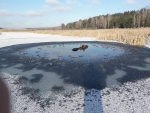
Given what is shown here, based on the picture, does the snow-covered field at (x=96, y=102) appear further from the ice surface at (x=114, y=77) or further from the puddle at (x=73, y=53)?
the puddle at (x=73, y=53)

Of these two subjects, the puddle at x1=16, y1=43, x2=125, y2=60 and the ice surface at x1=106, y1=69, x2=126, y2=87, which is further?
the puddle at x1=16, y1=43, x2=125, y2=60

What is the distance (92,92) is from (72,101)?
2.39 feet

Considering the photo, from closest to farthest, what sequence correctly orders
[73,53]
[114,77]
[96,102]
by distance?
[96,102], [114,77], [73,53]

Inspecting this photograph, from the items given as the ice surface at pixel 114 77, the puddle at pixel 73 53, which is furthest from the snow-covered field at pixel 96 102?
the puddle at pixel 73 53

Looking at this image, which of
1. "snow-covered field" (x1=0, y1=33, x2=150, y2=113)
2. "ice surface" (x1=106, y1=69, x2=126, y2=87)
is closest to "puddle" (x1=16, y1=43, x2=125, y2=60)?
"ice surface" (x1=106, y1=69, x2=126, y2=87)

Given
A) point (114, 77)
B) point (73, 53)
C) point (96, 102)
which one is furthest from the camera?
point (73, 53)

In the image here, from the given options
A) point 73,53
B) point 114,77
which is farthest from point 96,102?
point 73,53

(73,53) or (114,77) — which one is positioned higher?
(73,53)

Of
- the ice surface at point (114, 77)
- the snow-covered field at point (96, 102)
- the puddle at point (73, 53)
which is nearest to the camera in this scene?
the snow-covered field at point (96, 102)

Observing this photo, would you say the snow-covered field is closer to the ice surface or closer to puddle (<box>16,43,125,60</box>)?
the ice surface

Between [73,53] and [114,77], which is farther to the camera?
[73,53]

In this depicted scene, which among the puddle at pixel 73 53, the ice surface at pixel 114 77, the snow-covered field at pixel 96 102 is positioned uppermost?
the puddle at pixel 73 53

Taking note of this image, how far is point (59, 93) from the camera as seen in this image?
4.05m

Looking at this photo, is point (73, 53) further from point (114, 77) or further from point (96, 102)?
point (96, 102)
